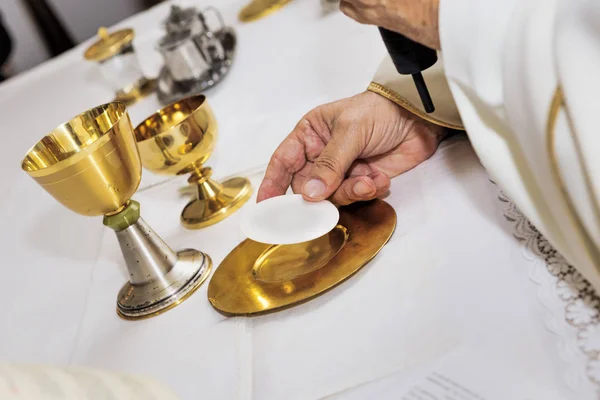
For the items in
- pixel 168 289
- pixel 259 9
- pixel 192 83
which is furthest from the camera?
pixel 259 9

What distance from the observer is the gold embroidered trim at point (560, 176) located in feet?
1.47

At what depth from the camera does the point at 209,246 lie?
0.77 m

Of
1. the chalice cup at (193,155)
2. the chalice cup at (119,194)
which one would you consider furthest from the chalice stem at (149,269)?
the chalice cup at (193,155)

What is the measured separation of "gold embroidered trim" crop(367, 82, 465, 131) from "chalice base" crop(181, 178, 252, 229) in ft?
0.74

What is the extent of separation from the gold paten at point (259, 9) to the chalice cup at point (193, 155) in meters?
0.65

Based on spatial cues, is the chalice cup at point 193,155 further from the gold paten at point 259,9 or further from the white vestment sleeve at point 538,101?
the gold paten at point 259,9

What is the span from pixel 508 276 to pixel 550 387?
0.11 meters

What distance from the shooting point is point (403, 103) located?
72 centimetres

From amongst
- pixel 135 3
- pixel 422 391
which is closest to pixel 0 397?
pixel 422 391

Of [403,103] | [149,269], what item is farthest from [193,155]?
[403,103]

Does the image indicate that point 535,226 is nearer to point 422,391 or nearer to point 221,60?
point 422,391

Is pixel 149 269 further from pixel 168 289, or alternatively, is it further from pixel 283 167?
pixel 283 167

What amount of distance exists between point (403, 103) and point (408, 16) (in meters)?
0.17

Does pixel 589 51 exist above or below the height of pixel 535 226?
above
